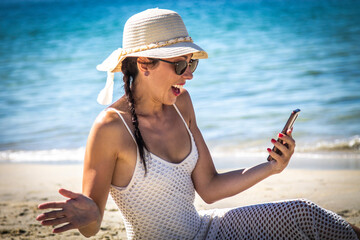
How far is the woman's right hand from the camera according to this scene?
2.03 m

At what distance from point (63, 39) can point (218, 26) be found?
23.1 ft

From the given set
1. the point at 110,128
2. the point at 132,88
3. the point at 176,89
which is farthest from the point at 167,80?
the point at 110,128

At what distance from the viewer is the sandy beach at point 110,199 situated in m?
3.98

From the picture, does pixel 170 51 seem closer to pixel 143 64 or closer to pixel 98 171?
pixel 143 64

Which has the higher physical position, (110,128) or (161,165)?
(110,128)

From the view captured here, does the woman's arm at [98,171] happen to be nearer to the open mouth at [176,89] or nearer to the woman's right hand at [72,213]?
the woman's right hand at [72,213]

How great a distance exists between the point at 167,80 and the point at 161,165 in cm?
48

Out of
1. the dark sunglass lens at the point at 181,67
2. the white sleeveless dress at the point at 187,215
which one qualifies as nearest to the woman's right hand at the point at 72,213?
the white sleeveless dress at the point at 187,215

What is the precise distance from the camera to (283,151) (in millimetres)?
2549

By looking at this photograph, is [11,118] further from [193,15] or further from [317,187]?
[193,15]

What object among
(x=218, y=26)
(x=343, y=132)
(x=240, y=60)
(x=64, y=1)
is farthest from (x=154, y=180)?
(x=64, y=1)

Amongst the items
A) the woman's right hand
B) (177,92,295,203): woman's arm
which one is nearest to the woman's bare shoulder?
the woman's right hand

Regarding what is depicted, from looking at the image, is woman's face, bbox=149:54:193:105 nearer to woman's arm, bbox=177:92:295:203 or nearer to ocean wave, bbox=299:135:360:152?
woman's arm, bbox=177:92:295:203

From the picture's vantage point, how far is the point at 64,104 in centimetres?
1045
